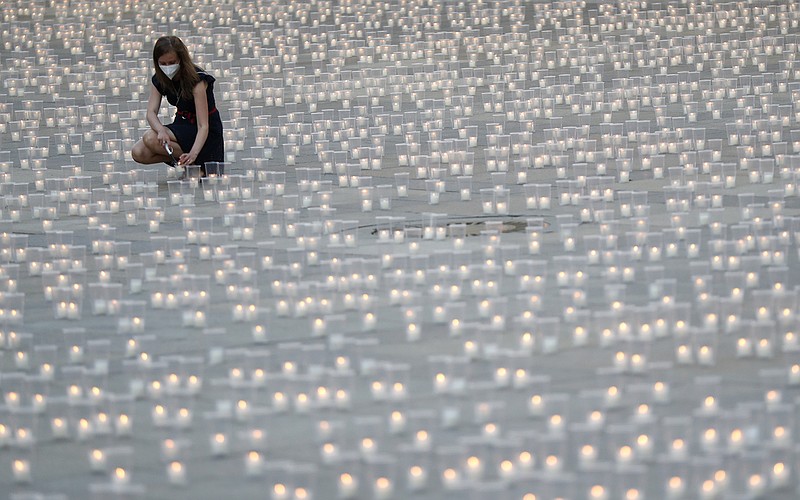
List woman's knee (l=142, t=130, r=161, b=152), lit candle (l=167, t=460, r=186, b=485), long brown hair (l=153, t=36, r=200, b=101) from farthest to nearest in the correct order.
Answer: woman's knee (l=142, t=130, r=161, b=152) < long brown hair (l=153, t=36, r=200, b=101) < lit candle (l=167, t=460, r=186, b=485)

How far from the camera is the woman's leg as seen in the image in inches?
448

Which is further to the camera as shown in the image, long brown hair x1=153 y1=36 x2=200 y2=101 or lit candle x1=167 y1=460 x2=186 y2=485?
long brown hair x1=153 y1=36 x2=200 y2=101

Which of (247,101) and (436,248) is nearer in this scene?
(436,248)

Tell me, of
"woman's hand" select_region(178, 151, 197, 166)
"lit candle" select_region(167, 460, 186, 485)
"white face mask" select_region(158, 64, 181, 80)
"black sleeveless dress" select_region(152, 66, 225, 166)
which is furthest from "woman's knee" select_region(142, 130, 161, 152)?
"lit candle" select_region(167, 460, 186, 485)

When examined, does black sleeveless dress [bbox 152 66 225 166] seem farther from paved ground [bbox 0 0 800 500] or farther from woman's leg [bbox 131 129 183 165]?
paved ground [bbox 0 0 800 500]

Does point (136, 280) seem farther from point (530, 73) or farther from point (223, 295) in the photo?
point (530, 73)

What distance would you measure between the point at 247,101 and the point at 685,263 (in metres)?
7.14

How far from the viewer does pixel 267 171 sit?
446 inches

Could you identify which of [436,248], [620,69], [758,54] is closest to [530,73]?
[620,69]

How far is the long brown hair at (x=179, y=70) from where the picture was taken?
435 inches

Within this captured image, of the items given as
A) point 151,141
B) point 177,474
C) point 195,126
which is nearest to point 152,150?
point 151,141

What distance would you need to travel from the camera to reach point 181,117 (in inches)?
457

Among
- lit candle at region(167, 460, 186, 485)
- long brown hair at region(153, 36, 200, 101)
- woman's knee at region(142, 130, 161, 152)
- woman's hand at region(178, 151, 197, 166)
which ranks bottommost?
lit candle at region(167, 460, 186, 485)

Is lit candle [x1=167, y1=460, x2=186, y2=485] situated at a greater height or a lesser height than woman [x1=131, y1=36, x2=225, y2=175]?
lesser
